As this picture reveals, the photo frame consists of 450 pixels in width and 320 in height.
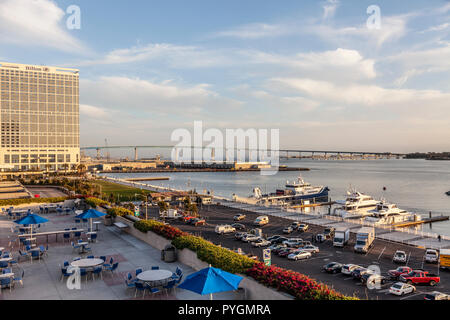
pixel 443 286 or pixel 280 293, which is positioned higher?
pixel 280 293

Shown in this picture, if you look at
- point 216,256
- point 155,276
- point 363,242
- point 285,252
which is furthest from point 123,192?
point 155,276

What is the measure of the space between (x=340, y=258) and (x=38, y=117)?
150995mm

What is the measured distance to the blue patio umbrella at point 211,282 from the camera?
8664 millimetres

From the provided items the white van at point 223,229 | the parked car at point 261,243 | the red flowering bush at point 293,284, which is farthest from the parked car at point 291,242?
the red flowering bush at point 293,284

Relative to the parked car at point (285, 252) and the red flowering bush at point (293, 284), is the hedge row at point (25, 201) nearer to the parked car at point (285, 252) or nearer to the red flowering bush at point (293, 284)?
the parked car at point (285, 252)

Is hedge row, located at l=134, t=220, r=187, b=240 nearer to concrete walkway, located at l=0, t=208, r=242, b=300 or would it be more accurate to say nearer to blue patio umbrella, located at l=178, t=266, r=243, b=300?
concrete walkway, located at l=0, t=208, r=242, b=300

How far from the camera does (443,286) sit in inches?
734

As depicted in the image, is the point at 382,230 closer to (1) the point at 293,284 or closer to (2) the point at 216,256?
(2) the point at 216,256

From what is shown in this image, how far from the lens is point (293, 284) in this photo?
975 centimetres

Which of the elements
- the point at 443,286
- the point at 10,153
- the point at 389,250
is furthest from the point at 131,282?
the point at 10,153

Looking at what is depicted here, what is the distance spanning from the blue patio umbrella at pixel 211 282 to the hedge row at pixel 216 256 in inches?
93.7
